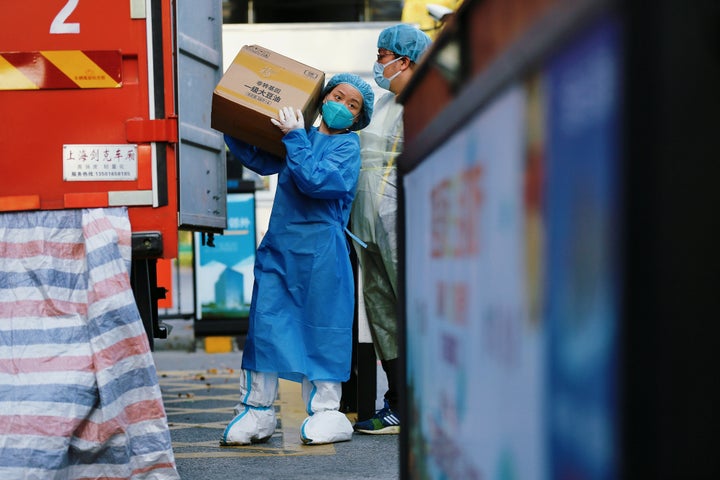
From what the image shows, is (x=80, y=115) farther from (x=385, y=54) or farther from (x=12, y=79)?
(x=385, y=54)

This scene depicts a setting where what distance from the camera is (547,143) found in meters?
1.12

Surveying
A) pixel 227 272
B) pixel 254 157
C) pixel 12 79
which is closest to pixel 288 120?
pixel 254 157

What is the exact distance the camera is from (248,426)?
4902 mm

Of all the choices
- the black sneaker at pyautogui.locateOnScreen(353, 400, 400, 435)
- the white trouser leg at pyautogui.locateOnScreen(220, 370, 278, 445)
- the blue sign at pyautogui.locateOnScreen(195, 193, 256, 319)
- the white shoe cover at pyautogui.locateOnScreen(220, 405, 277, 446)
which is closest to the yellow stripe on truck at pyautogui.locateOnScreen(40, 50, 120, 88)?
the white trouser leg at pyautogui.locateOnScreen(220, 370, 278, 445)

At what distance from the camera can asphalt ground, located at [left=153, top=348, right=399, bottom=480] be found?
4324 mm

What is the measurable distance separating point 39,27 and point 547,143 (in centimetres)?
330

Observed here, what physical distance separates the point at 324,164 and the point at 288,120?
281 millimetres

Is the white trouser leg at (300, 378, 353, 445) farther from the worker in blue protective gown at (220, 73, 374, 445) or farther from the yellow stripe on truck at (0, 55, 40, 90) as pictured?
the yellow stripe on truck at (0, 55, 40, 90)

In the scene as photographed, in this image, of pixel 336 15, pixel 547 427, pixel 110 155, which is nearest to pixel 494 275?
pixel 547 427

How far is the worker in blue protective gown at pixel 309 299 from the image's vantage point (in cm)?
490

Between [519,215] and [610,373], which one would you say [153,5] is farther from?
[610,373]

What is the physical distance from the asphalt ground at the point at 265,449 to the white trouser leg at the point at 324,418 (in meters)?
0.04

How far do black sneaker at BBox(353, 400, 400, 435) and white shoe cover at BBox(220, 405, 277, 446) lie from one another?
0.57m

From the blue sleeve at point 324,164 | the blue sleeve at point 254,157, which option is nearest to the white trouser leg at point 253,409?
the blue sleeve at point 324,164
